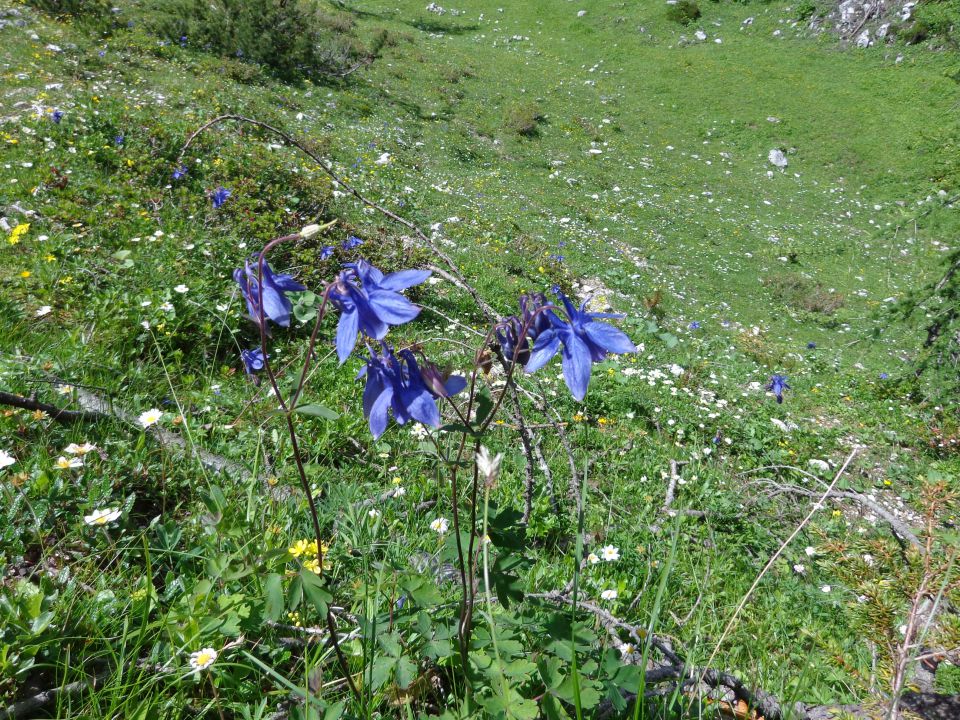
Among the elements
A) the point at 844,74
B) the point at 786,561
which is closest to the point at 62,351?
the point at 786,561

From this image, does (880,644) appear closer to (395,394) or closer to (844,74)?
(395,394)

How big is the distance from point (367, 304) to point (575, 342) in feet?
1.48

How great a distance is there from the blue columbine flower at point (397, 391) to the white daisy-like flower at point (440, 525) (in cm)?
135

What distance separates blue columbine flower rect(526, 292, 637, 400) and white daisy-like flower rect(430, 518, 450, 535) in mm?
1402

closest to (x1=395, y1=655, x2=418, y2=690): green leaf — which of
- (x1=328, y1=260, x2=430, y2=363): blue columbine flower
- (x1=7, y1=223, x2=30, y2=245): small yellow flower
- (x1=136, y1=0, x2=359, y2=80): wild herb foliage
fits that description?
(x1=328, y1=260, x2=430, y2=363): blue columbine flower

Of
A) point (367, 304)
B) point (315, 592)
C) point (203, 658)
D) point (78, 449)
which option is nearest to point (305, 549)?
point (203, 658)

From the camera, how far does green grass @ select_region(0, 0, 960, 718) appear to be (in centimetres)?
156

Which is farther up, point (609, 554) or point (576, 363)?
point (576, 363)

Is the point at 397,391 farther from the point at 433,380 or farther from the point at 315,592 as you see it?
the point at 315,592

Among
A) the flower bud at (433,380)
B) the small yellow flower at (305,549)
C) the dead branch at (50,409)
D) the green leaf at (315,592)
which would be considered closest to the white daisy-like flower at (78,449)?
the dead branch at (50,409)

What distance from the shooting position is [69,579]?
1715 millimetres

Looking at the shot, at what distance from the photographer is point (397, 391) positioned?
1.15 m

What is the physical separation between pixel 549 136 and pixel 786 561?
12971 millimetres

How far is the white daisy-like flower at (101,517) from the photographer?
1.85 metres
